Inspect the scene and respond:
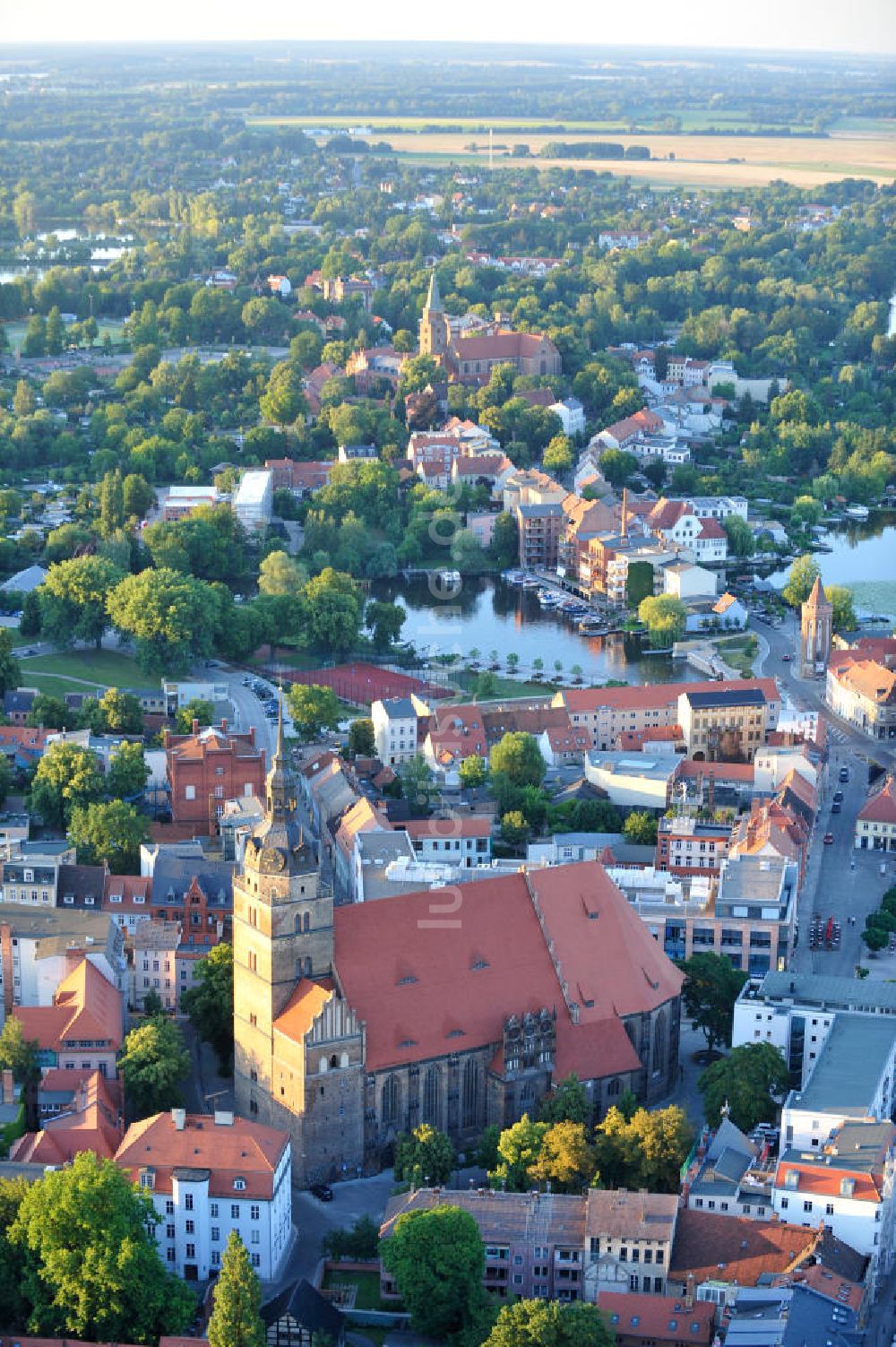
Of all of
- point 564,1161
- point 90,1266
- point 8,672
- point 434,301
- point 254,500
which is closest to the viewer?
point 90,1266

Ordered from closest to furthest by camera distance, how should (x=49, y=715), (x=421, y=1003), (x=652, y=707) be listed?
Result: (x=421, y=1003)
(x=49, y=715)
(x=652, y=707)

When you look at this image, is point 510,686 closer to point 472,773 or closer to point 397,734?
point 397,734

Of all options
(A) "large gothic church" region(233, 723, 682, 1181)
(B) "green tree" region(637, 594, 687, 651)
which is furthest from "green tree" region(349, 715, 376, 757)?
(A) "large gothic church" region(233, 723, 682, 1181)

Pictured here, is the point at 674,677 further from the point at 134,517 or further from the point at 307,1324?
the point at 307,1324

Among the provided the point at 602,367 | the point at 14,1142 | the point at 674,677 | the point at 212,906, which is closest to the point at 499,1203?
the point at 14,1142

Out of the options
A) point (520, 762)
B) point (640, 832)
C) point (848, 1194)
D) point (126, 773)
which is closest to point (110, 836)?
point (126, 773)

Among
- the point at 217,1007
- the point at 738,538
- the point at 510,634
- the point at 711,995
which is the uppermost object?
the point at 217,1007

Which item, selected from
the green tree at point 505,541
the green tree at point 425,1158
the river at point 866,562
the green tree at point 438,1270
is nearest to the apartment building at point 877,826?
the green tree at point 425,1158

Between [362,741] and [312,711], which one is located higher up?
[312,711]
